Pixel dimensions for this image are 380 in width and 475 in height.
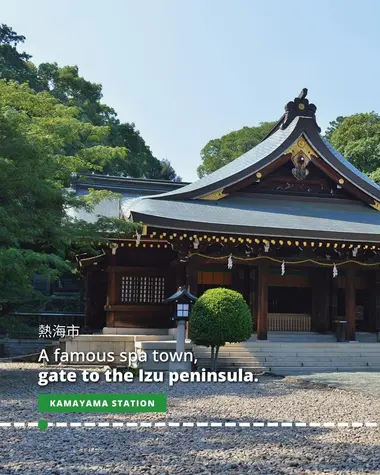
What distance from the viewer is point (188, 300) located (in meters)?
13.3

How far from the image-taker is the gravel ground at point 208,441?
525 centimetres

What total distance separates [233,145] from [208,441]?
51668mm

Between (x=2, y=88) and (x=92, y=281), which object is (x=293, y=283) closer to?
(x=92, y=281)

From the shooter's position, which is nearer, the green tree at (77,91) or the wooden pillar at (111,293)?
the wooden pillar at (111,293)

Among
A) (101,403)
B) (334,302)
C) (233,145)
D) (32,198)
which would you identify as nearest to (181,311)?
(32,198)

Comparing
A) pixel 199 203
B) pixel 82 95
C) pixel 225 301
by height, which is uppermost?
pixel 82 95

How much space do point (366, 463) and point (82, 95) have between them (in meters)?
49.8

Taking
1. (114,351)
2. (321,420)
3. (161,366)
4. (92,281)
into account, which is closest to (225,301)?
(161,366)

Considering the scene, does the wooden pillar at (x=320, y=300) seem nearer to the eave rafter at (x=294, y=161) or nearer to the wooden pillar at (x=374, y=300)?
the wooden pillar at (x=374, y=300)

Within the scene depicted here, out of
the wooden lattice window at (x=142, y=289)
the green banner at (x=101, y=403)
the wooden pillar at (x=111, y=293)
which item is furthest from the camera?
the wooden lattice window at (x=142, y=289)

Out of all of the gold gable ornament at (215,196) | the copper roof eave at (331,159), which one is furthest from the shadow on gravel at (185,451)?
the copper roof eave at (331,159)

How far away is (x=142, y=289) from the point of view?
17.8 metres

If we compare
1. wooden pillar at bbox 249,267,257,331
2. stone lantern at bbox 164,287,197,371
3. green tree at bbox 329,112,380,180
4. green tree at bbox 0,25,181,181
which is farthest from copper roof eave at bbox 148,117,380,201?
Result: green tree at bbox 0,25,181,181

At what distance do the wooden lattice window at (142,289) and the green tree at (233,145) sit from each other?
38310 millimetres
